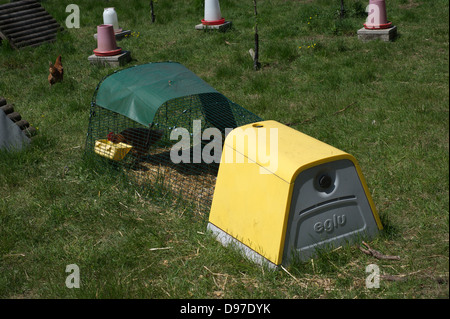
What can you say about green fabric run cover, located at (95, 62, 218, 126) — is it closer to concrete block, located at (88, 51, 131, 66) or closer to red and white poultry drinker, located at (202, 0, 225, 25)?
concrete block, located at (88, 51, 131, 66)

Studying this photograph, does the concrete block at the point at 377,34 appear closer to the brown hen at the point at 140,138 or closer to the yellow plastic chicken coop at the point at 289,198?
the brown hen at the point at 140,138

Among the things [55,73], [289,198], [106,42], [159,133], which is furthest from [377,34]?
[289,198]

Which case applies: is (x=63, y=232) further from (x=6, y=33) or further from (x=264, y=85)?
(x=6, y=33)

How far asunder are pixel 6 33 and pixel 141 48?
2686 millimetres

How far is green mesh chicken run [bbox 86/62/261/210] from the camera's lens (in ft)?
16.3

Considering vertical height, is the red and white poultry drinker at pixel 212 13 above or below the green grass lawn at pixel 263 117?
above

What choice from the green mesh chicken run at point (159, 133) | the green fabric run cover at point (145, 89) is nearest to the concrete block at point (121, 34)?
the green mesh chicken run at point (159, 133)

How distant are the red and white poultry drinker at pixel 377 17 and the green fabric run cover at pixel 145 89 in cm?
460

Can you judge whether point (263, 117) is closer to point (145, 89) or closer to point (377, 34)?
point (145, 89)

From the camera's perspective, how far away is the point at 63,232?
4.49 meters

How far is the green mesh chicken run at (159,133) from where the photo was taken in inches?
195

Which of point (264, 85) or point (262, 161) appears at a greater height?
point (262, 161)

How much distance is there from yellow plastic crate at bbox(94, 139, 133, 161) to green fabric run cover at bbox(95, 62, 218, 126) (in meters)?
0.39
